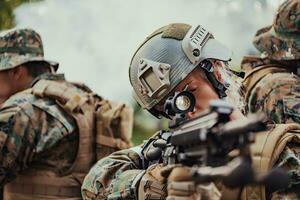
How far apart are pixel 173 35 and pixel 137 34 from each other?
58.7 ft

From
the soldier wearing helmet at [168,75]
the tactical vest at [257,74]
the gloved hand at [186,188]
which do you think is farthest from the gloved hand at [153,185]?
the tactical vest at [257,74]

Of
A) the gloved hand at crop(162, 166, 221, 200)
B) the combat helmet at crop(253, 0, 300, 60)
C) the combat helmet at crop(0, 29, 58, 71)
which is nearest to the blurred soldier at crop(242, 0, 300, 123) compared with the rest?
the combat helmet at crop(253, 0, 300, 60)

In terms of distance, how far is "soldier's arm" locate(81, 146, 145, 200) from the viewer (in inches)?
164

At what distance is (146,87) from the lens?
4133mm

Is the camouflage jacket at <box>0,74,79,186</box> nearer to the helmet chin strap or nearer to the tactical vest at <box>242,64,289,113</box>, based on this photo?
the tactical vest at <box>242,64,289,113</box>

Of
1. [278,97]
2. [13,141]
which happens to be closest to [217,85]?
[278,97]

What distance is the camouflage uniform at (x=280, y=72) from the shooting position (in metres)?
5.30

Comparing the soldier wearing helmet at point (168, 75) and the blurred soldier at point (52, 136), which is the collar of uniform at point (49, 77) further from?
the soldier wearing helmet at point (168, 75)

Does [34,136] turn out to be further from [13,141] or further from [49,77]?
[49,77]

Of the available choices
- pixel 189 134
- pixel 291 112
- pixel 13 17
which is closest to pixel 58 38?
pixel 13 17

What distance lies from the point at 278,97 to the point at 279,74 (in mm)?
206

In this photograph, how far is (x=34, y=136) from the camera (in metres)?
6.35

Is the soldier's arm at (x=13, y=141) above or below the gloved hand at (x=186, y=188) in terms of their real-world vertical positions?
below

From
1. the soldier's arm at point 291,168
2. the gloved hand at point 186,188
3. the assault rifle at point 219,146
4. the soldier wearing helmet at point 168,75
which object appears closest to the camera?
the assault rifle at point 219,146
